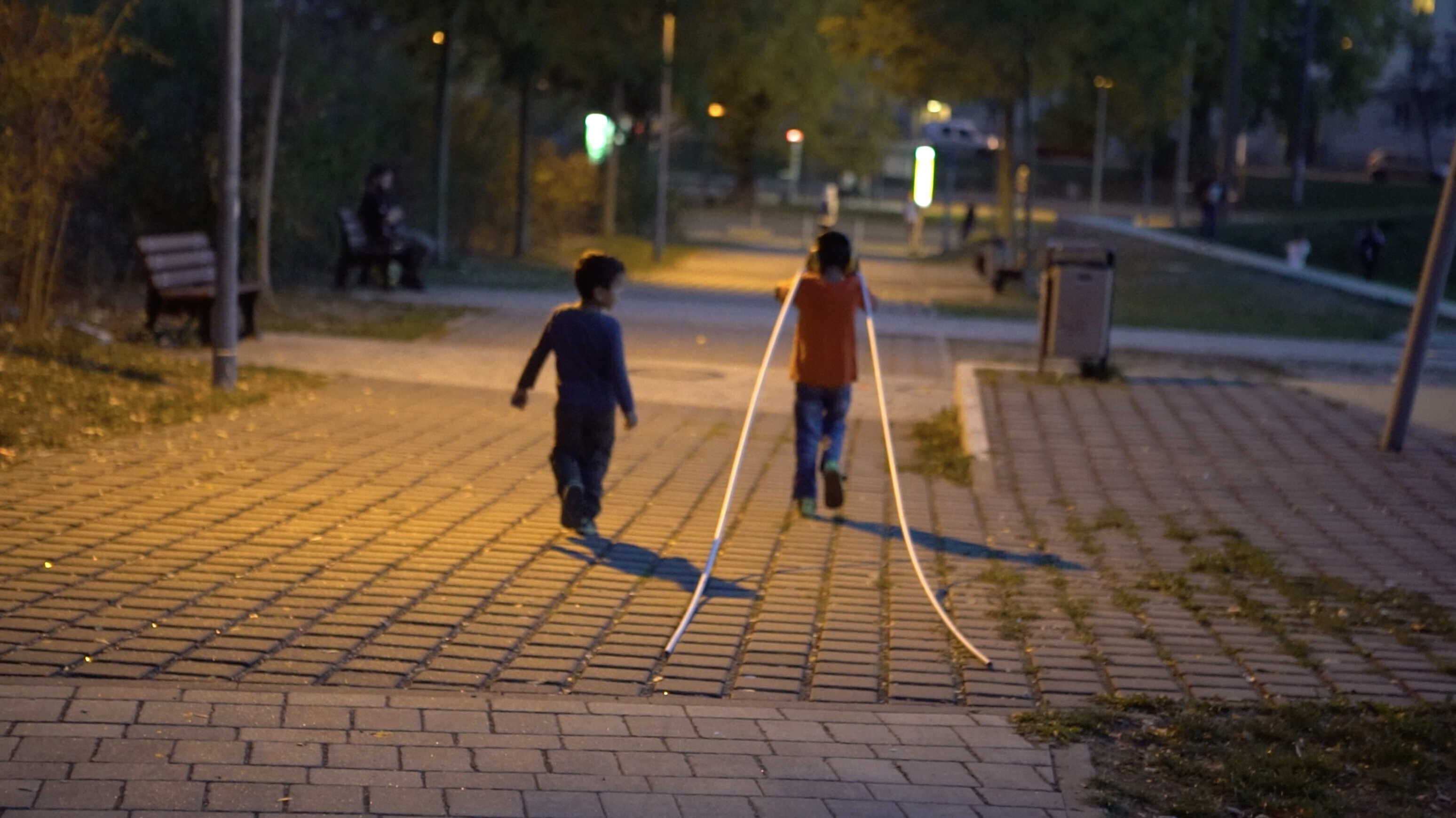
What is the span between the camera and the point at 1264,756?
5020 mm

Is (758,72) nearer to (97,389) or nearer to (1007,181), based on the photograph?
(1007,181)

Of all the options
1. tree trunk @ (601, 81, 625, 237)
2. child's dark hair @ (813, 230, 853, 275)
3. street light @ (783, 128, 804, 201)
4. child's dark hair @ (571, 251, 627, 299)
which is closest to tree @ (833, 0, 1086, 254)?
tree trunk @ (601, 81, 625, 237)

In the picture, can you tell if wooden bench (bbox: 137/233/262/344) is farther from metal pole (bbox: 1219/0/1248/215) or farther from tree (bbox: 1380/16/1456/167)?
tree (bbox: 1380/16/1456/167)

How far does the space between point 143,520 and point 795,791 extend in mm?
4233

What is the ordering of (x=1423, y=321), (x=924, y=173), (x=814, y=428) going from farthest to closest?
1. (x=924, y=173)
2. (x=1423, y=321)
3. (x=814, y=428)

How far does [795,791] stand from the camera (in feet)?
15.2

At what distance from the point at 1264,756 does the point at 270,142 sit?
46.0 feet

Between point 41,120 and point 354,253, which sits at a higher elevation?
point 41,120

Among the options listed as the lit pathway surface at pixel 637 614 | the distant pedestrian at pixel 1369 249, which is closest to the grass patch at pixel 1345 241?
the distant pedestrian at pixel 1369 249

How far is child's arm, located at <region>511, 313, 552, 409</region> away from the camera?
8.22 meters

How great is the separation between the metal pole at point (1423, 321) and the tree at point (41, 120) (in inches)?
391

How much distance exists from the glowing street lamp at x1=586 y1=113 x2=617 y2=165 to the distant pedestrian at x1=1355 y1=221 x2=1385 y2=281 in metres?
17.8

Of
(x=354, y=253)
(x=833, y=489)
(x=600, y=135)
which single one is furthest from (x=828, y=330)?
(x=600, y=135)

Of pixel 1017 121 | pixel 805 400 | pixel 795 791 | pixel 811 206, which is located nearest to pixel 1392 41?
pixel 1017 121
